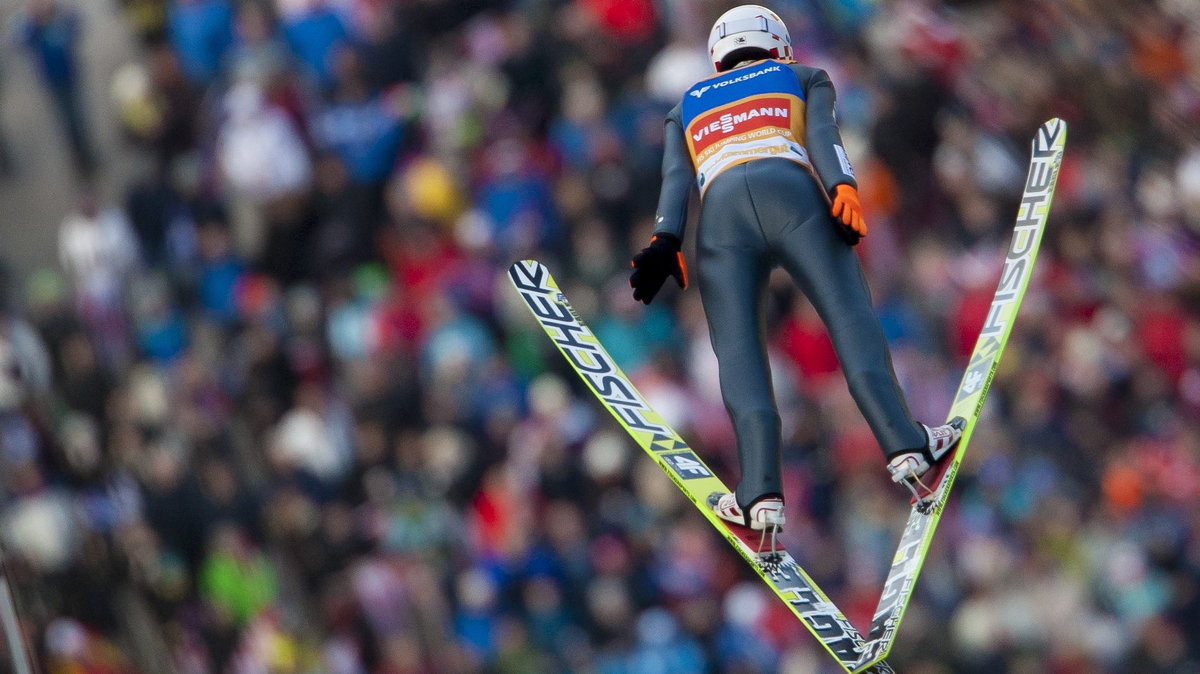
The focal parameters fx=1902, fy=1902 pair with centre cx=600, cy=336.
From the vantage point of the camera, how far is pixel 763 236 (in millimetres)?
6934

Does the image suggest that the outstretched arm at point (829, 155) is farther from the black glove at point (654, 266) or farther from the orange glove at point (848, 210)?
the black glove at point (654, 266)

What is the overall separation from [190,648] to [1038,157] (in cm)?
665

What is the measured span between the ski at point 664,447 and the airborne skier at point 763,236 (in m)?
0.21

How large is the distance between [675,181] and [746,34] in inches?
24.0

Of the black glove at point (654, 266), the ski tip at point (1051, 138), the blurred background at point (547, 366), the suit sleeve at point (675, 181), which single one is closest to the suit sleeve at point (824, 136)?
the suit sleeve at point (675, 181)

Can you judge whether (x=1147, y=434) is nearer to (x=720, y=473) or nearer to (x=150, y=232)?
(x=720, y=473)

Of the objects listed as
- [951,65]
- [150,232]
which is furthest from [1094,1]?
[150,232]

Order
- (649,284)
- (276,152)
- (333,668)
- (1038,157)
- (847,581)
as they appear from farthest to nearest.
Answer: (276,152), (333,668), (847,581), (1038,157), (649,284)

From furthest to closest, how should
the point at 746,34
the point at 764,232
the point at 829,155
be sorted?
the point at 746,34
the point at 764,232
the point at 829,155

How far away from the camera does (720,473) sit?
1097 centimetres

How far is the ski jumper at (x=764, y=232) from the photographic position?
6.75 metres

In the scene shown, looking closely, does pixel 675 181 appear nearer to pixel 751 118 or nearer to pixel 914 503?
pixel 751 118

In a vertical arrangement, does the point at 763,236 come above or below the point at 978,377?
above

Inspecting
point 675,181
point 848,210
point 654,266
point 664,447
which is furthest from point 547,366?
point 848,210
